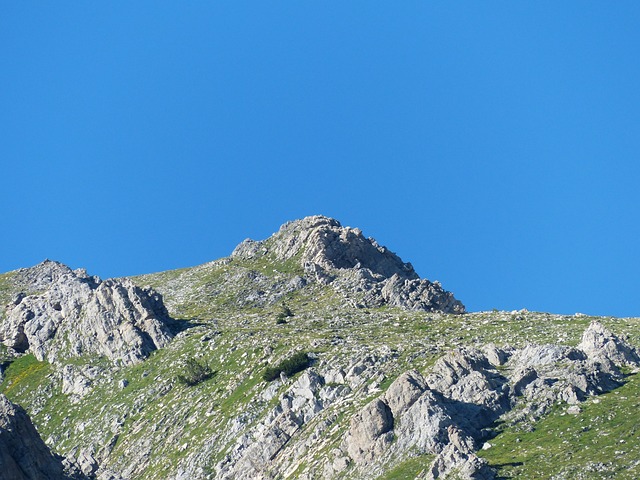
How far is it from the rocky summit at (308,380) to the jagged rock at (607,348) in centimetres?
23

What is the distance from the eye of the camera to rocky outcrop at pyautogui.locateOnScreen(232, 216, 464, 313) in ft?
548

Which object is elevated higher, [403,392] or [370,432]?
[403,392]

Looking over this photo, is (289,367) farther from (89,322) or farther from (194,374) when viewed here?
(89,322)

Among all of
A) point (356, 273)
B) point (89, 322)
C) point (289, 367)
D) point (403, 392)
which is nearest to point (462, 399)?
point (403, 392)

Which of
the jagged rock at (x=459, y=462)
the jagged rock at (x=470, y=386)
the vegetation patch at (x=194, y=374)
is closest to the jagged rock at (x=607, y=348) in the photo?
the jagged rock at (x=470, y=386)

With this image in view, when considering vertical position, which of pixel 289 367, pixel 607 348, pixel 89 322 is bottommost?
pixel 289 367

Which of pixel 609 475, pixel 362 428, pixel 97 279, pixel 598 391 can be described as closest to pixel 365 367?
pixel 362 428

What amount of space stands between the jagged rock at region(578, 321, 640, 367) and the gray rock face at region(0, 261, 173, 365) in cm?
6175

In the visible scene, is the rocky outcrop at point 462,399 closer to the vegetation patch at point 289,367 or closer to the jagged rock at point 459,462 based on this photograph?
the jagged rock at point 459,462

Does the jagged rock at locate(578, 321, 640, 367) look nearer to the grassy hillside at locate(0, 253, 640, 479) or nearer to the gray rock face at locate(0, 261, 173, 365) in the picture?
the grassy hillside at locate(0, 253, 640, 479)

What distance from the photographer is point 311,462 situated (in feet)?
365

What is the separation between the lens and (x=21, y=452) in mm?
92125

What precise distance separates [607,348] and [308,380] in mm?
33027

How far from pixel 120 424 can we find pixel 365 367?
33.7 metres
